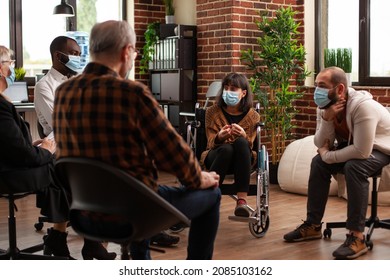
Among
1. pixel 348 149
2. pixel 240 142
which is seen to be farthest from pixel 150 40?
pixel 348 149

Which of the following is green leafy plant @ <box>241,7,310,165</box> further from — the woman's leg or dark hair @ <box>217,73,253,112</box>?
the woman's leg

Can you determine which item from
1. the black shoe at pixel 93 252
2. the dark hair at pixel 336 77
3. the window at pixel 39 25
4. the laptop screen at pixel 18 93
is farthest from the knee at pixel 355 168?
the window at pixel 39 25

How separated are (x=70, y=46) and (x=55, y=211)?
1092mm

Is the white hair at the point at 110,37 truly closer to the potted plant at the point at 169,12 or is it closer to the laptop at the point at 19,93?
the laptop at the point at 19,93

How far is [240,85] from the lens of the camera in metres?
4.22

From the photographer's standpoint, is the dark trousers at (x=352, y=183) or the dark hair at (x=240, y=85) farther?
the dark hair at (x=240, y=85)

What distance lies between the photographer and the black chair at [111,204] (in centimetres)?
208

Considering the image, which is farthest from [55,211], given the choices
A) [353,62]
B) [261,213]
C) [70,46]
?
[353,62]

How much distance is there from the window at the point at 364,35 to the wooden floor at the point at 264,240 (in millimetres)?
1867

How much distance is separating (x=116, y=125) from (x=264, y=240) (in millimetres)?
2036

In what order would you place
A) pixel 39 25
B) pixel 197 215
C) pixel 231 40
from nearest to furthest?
pixel 197 215
pixel 231 40
pixel 39 25

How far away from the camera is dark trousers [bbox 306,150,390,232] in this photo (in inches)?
140

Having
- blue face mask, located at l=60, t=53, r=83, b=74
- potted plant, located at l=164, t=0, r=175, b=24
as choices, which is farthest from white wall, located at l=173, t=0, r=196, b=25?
blue face mask, located at l=60, t=53, r=83, b=74

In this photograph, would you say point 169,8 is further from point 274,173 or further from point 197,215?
point 197,215
